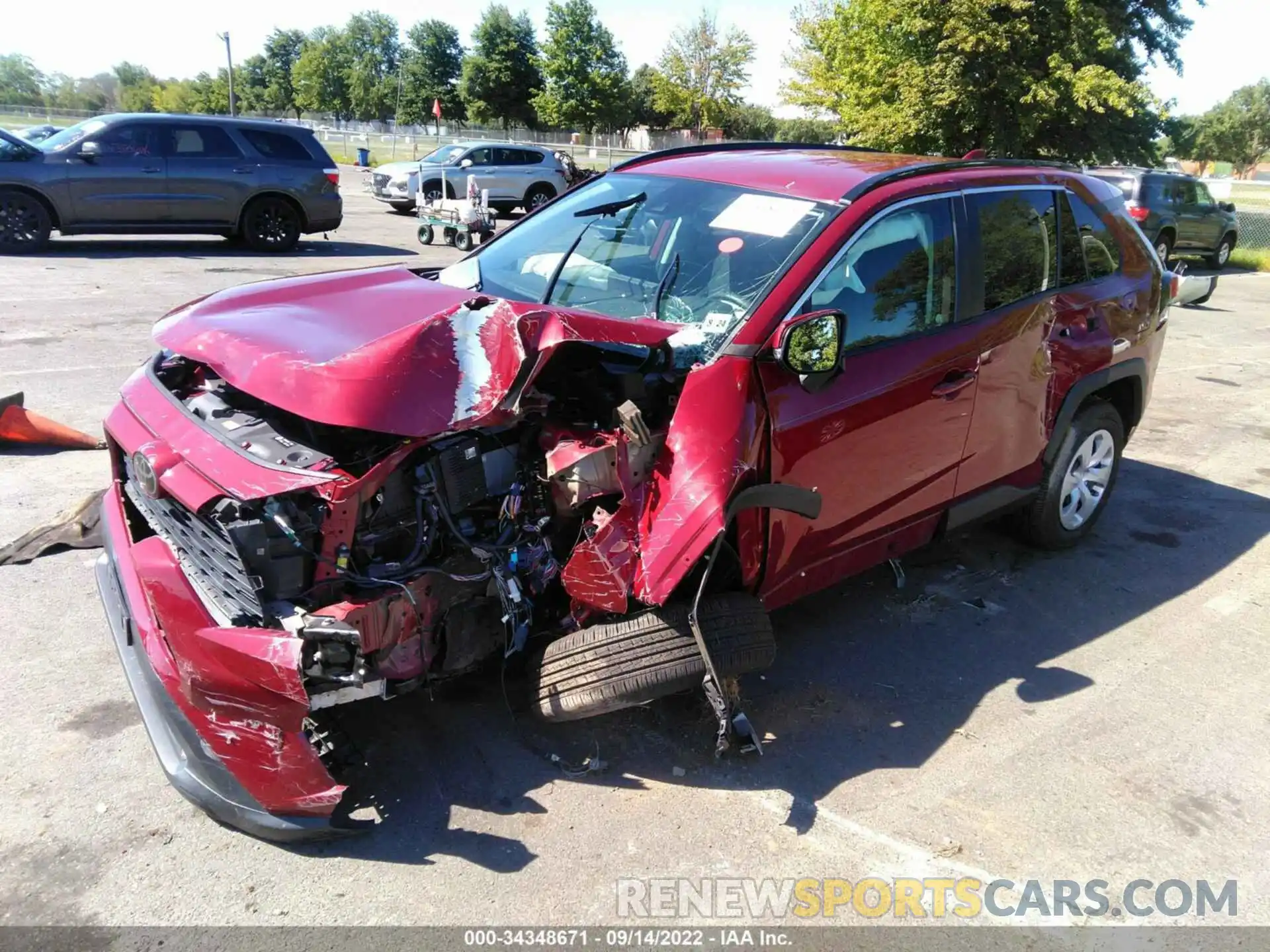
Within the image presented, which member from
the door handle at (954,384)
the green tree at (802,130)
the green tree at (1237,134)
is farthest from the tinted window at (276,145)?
the green tree at (1237,134)

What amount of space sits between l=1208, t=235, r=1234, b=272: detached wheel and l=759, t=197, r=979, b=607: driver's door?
20148 mm

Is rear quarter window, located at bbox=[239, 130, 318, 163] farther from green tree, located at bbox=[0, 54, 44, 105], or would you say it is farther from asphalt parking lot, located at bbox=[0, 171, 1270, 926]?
green tree, located at bbox=[0, 54, 44, 105]

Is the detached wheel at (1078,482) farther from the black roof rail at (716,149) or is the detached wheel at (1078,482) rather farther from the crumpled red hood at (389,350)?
the crumpled red hood at (389,350)

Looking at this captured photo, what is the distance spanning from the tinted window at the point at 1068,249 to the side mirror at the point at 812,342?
80.9 inches

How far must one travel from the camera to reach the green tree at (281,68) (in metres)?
79.4

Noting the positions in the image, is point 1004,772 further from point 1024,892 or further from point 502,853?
point 502,853

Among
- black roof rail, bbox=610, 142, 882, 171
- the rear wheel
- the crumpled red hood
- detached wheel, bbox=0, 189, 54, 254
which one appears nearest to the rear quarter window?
detached wheel, bbox=0, 189, 54, 254

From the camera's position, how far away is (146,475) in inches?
111

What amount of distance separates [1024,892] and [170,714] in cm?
260

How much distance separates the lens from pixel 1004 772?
3.25 m

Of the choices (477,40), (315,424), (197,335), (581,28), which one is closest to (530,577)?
(315,424)

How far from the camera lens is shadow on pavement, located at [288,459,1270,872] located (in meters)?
2.96

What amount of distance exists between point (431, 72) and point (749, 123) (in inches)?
951

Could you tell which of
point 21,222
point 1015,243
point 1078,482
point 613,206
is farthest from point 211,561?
point 21,222
